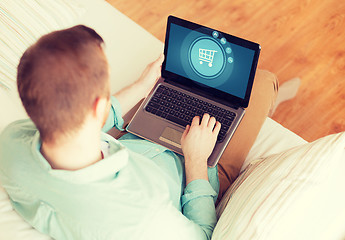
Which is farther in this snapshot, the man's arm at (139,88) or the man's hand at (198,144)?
the man's arm at (139,88)

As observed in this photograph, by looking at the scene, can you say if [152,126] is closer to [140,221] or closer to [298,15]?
[140,221]

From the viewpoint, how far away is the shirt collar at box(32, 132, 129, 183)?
743mm

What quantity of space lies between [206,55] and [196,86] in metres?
0.14

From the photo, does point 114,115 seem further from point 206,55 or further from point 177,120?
point 206,55

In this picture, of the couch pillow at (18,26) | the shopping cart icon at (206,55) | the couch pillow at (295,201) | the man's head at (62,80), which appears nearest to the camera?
the man's head at (62,80)

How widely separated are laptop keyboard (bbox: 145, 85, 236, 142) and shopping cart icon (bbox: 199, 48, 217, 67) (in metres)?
0.15

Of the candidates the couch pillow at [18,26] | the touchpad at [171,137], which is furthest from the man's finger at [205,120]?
the couch pillow at [18,26]

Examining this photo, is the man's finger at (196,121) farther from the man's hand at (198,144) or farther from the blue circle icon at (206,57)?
the blue circle icon at (206,57)

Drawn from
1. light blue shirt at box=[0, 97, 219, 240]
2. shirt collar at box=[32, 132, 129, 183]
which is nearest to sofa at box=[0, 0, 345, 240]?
light blue shirt at box=[0, 97, 219, 240]

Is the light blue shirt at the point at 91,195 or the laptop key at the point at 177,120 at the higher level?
the laptop key at the point at 177,120

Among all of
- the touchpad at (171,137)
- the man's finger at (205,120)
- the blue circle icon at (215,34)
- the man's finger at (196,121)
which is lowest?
the touchpad at (171,137)

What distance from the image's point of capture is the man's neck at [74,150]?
0.71 metres

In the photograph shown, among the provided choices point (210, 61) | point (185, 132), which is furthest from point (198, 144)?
point (210, 61)

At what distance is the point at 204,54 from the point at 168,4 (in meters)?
1.17
